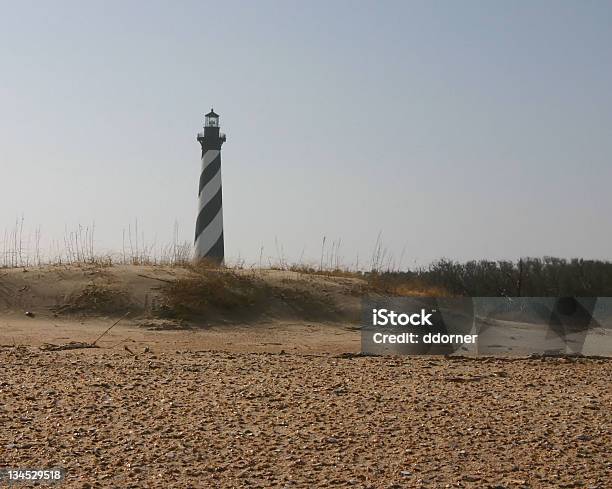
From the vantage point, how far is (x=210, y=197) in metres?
28.9

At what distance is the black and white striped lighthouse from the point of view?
Result: 28422 mm

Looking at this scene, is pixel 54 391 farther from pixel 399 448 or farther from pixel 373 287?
pixel 373 287

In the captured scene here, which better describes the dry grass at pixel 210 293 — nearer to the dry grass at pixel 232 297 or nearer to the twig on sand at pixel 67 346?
the dry grass at pixel 232 297

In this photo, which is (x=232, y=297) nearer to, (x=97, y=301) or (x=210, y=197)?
(x=97, y=301)

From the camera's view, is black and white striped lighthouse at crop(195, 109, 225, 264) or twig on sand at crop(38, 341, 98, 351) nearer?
twig on sand at crop(38, 341, 98, 351)

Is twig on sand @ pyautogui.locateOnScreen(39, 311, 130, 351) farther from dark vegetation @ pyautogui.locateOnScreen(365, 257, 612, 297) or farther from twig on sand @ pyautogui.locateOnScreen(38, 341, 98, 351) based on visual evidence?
dark vegetation @ pyautogui.locateOnScreen(365, 257, 612, 297)

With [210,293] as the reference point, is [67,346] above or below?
below

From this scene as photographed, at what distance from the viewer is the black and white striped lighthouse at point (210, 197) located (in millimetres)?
28422

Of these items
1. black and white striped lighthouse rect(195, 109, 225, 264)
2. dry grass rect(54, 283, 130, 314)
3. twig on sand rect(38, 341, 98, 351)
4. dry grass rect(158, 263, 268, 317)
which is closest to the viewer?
twig on sand rect(38, 341, 98, 351)

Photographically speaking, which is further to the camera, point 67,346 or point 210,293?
point 210,293

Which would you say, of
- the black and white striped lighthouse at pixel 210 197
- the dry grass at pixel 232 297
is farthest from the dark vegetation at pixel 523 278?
the black and white striped lighthouse at pixel 210 197

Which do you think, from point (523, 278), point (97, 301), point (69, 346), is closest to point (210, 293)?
point (97, 301)

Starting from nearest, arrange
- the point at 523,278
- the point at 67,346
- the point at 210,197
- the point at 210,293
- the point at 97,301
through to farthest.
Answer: the point at 67,346 → the point at 97,301 → the point at 210,293 → the point at 523,278 → the point at 210,197

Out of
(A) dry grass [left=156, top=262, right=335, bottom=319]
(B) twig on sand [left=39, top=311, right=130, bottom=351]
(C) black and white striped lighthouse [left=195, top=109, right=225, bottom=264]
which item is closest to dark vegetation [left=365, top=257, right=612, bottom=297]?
(A) dry grass [left=156, top=262, right=335, bottom=319]
